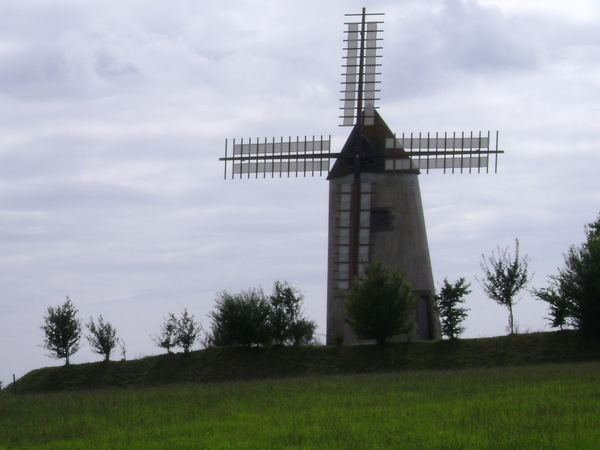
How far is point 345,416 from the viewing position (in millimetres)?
20219

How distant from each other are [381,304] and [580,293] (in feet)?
25.2

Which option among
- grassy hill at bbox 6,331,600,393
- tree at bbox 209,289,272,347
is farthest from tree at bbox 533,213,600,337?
tree at bbox 209,289,272,347

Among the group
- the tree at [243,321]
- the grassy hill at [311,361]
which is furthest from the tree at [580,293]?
the tree at [243,321]

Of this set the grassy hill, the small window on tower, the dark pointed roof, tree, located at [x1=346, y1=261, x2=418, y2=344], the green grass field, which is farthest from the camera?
the dark pointed roof

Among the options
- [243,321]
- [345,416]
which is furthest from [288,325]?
[345,416]

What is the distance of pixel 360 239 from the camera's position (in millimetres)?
39250

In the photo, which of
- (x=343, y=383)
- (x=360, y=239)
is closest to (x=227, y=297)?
(x=360, y=239)

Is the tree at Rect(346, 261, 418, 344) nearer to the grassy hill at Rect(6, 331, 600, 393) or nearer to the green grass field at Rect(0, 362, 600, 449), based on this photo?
the grassy hill at Rect(6, 331, 600, 393)

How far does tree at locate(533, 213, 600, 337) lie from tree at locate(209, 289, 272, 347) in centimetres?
1146

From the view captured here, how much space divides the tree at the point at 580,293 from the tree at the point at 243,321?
1146cm

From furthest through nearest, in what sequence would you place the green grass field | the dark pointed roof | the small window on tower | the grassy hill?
1. the dark pointed roof
2. the small window on tower
3. the grassy hill
4. the green grass field

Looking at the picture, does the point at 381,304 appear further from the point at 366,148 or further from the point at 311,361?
the point at 366,148

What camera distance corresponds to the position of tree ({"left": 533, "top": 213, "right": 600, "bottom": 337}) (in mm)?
35906

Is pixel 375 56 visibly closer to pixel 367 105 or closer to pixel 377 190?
pixel 367 105
